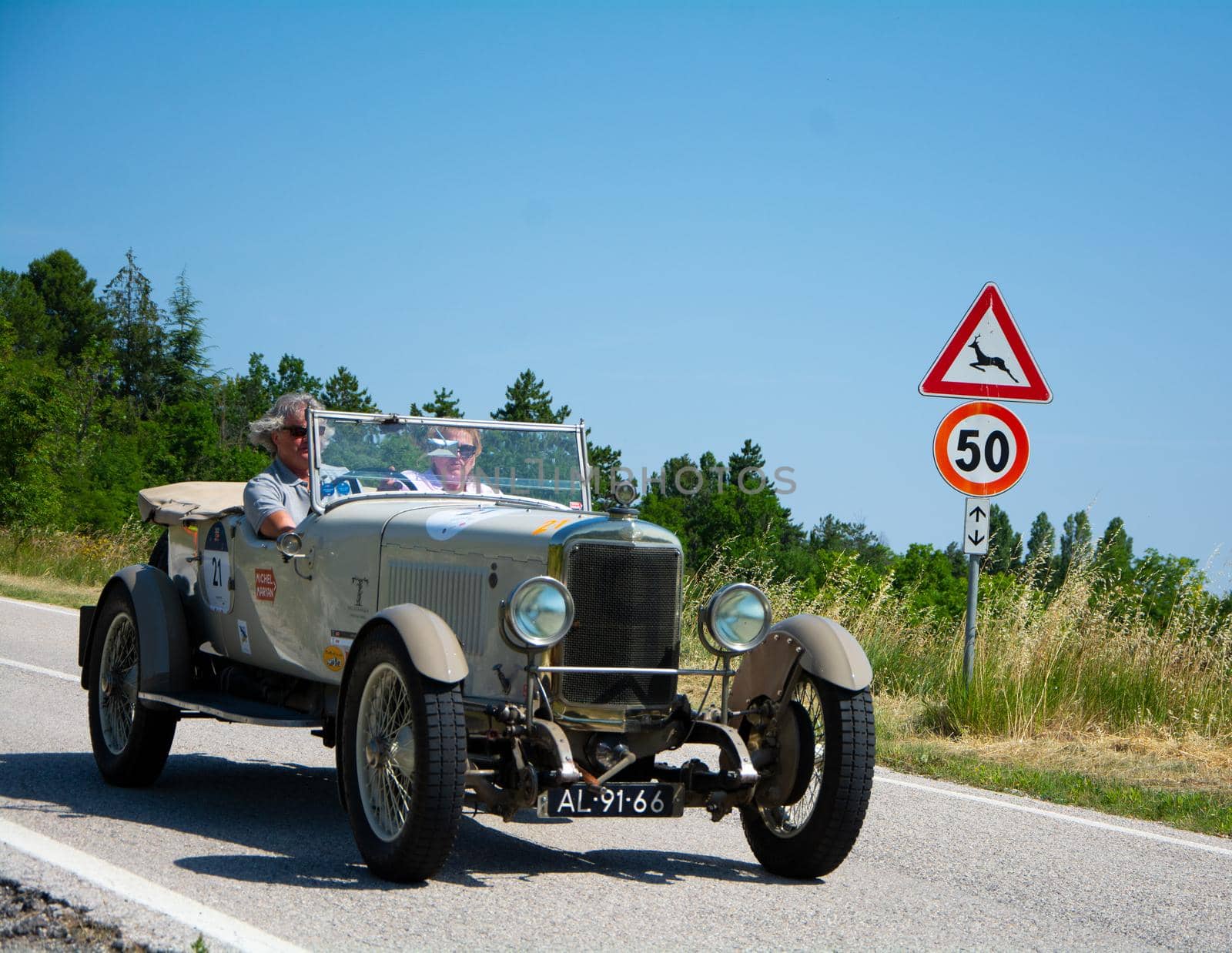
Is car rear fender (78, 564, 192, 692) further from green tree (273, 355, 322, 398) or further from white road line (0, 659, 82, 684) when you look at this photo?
green tree (273, 355, 322, 398)

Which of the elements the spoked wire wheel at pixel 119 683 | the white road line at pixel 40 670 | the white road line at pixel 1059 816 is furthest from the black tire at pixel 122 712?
the white road line at pixel 1059 816

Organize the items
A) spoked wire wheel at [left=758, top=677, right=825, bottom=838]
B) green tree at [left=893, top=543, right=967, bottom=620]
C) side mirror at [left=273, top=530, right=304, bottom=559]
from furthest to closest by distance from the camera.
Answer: green tree at [left=893, top=543, right=967, bottom=620] → side mirror at [left=273, top=530, right=304, bottom=559] → spoked wire wheel at [left=758, top=677, right=825, bottom=838]

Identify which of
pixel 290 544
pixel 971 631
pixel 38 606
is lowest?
pixel 38 606

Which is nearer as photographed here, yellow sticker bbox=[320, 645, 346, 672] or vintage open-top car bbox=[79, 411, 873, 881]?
vintage open-top car bbox=[79, 411, 873, 881]

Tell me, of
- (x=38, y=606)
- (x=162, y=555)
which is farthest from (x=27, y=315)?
(x=162, y=555)

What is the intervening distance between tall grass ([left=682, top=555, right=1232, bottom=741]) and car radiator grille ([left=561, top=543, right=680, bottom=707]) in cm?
440

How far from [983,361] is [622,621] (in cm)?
468

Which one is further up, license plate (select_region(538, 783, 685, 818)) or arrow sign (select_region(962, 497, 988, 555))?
arrow sign (select_region(962, 497, 988, 555))

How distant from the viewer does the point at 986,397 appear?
904 cm

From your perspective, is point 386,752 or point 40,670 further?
point 40,670

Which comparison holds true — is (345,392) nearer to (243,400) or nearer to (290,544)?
(243,400)

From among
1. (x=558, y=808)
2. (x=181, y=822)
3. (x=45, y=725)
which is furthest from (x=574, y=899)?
(x=45, y=725)

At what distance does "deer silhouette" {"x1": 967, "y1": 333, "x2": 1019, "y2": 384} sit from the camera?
904cm

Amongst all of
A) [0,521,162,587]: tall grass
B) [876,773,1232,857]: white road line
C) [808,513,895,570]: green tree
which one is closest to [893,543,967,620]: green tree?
[808,513,895,570]: green tree
